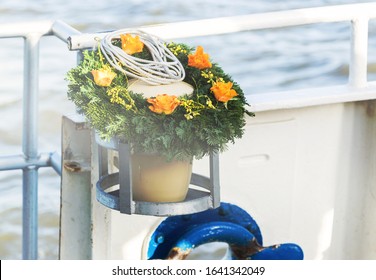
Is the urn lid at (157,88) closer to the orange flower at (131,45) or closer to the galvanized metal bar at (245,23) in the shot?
the orange flower at (131,45)

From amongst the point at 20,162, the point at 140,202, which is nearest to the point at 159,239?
the point at 20,162

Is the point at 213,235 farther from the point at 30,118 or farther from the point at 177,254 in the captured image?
the point at 30,118

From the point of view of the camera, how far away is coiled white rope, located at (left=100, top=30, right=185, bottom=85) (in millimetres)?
2385

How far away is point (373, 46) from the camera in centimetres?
1025

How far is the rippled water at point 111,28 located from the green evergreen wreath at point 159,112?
15.7 ft

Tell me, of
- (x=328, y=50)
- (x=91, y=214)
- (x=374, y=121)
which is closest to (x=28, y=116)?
(x=91, y=214)

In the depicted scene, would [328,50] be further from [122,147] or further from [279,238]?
[122,147]

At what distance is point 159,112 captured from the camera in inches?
87.9

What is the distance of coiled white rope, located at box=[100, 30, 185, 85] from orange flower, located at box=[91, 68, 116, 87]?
55 millimetres

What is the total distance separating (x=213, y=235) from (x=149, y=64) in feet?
2.24

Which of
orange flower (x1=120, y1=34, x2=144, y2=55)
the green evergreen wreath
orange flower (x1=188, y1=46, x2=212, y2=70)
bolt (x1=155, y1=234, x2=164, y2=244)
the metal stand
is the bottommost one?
bolt (x1=155, y1=234, x2=164, y2=244)

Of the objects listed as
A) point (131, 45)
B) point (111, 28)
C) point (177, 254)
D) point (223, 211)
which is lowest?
point (177, 254)

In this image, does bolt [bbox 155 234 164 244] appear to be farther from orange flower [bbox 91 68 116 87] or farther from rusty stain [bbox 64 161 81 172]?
orange flower [bbox 91 68 116 87]

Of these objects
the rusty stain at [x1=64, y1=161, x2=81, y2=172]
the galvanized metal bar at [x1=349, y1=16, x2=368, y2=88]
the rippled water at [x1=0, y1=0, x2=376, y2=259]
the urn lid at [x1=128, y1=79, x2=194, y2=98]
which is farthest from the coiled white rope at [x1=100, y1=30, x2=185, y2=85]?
the rippled water at [x1=0, y1=0, x2=376, y2=259]
